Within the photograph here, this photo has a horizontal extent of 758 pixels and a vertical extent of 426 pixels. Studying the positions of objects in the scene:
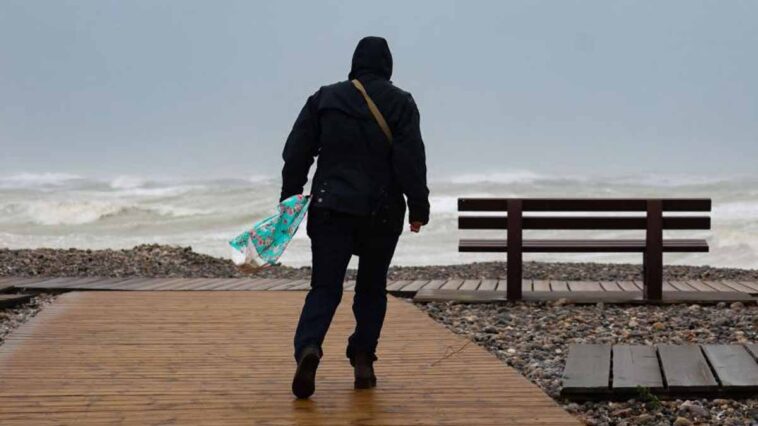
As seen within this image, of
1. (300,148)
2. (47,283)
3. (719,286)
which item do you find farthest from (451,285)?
(300,148)

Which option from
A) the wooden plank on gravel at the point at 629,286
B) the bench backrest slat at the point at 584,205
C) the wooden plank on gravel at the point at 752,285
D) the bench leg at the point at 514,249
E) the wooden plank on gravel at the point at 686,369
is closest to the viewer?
the wooden plank on gravel at the point at 686,369

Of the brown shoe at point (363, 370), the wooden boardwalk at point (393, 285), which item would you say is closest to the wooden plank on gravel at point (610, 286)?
the wooden boardwalk at point (393, 285)

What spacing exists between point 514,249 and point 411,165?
4677 mm

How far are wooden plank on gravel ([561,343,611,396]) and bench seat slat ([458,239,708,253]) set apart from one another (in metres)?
3.12

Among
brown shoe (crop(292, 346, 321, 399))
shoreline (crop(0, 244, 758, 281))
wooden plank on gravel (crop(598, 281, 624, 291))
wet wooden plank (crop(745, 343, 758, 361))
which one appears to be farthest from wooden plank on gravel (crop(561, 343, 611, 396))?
shoreline (crop(0, 244, 758, 281))

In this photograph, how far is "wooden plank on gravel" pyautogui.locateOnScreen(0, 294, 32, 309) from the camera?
968 centimetres

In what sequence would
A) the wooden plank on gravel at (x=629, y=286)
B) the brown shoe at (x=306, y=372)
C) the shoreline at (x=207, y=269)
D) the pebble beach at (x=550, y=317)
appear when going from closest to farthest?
the brown shoe at (x=306, y=372) < the pebble beach at (x=550, y=317) < the wooden plank on gravel at (x=629, y=286) < the shoreline at (x=207, y=269)

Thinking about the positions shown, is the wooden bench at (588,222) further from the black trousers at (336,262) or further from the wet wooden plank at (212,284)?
the black trousers at (336,262)

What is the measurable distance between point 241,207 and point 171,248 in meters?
20.9

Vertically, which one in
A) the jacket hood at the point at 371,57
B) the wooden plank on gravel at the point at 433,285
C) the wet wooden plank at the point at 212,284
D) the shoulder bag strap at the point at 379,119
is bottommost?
the wet wooden plank at the point at 212,284

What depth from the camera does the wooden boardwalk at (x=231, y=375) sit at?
482 cm

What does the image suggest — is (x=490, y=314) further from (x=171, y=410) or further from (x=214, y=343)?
(x=171, y=410)

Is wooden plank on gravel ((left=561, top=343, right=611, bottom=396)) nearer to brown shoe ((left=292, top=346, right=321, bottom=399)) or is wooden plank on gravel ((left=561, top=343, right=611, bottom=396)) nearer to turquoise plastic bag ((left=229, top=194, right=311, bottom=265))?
brown shoe ((left=292, top=346, right=321, bottom=399))

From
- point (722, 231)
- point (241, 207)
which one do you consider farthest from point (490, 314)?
point (241, 207)
